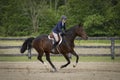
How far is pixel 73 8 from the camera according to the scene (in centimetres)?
5634

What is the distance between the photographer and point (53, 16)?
5644 centimetres

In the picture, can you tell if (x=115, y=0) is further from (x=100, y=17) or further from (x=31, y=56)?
(x=31, y=56)

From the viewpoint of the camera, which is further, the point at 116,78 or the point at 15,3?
the point at 15,3

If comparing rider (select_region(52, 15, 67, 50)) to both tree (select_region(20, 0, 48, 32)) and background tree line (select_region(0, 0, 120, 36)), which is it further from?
tree (select_region(20, 0, 48, 32))

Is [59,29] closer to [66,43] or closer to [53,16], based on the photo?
[66,43]

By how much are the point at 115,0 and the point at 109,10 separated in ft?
14.9

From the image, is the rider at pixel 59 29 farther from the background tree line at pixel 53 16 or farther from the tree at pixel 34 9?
the tree at pixel 34 9

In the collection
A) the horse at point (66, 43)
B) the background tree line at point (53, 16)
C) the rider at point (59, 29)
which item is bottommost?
the background tree line at point (53, 16)

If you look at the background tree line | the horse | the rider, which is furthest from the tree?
the rider

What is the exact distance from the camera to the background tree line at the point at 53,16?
5266cm

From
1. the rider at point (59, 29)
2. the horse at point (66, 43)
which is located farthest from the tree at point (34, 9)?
the rider at point (59, 29)

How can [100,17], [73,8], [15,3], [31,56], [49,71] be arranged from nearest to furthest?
[49,71]
[31,56]
[100,17]
[73,8]
[15,3]

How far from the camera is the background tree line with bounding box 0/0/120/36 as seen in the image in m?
52.7

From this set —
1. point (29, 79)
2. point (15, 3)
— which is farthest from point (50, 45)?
point (15, 3)
